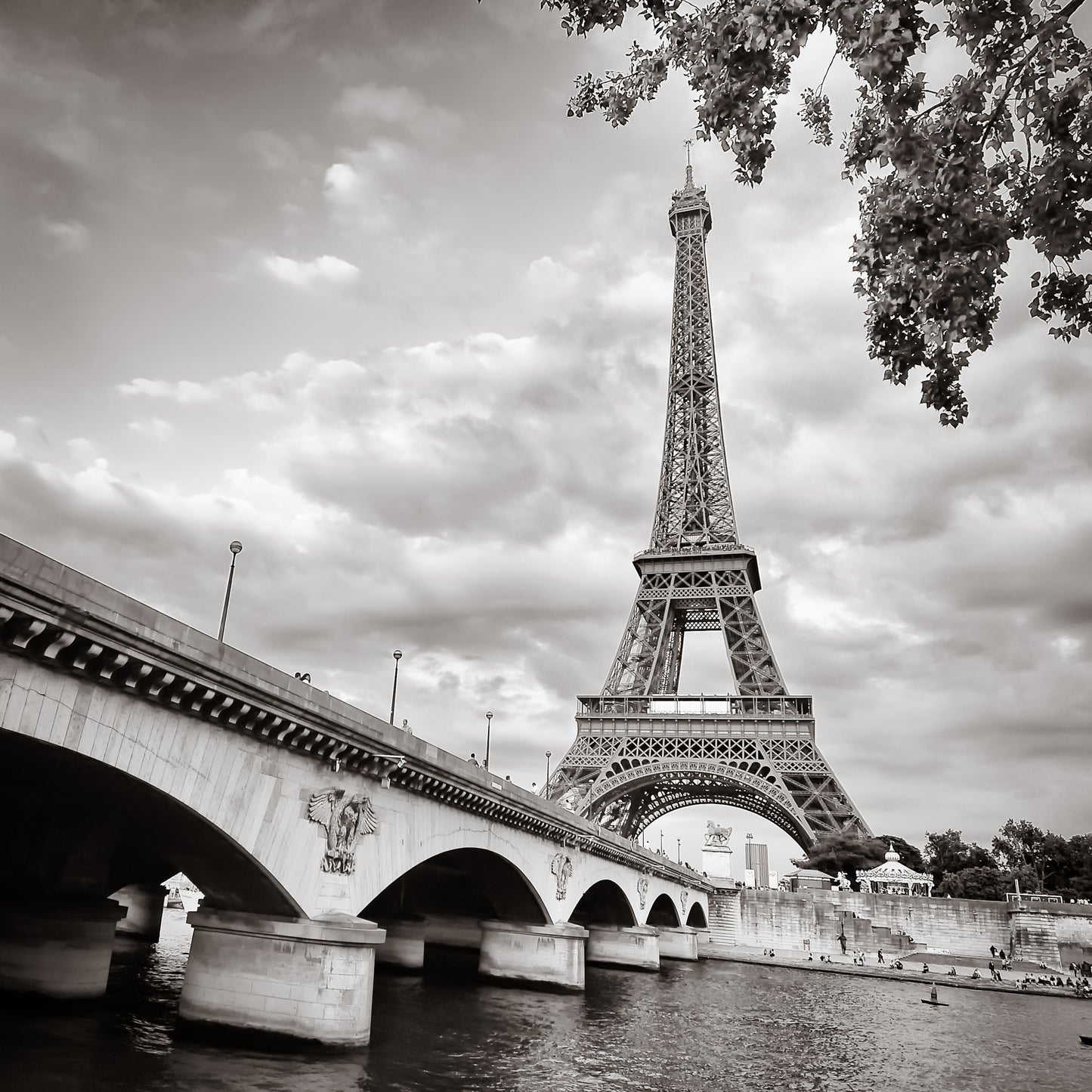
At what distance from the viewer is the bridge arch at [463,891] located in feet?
103

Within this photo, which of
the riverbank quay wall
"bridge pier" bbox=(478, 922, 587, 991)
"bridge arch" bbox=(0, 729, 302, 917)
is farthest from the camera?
the riverbank quay wall

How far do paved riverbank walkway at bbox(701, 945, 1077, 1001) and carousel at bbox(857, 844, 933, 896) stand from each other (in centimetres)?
664

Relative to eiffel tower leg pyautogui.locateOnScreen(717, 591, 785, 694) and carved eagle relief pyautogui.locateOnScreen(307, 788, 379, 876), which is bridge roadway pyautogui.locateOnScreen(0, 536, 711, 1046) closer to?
carved eagle relief pyautogui.locateOnScreen(307, 788, 379, 876)

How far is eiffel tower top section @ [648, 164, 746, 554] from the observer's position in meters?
87.0

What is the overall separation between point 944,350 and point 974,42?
291 cm

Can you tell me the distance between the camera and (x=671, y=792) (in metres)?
86.6

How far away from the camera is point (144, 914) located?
45.7 m

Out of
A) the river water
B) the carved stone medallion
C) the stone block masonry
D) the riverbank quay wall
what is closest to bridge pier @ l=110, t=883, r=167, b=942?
the river water

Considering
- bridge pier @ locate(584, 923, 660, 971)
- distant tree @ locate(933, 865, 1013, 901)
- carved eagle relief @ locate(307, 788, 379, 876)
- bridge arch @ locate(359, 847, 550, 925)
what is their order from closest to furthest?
carved eagle relief @ locate(307, 788, 379, 876), bridge arch @ locate(359, 847, 550, 925), bridge pier @ locate(584, 923, 660, 971), distant tree @ locate(933, 865, 1013, 901)

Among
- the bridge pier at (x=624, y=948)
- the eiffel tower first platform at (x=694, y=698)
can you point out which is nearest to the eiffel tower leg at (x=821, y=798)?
the eiffel tower first platform at (x=694, y=698)

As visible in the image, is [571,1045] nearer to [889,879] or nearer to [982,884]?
[889,879]

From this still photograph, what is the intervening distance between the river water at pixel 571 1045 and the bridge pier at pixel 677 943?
21.9 meters

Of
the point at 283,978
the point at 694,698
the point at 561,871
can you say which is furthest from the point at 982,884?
the point at 283,978

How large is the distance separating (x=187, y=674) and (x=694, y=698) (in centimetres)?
6714
